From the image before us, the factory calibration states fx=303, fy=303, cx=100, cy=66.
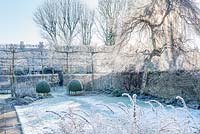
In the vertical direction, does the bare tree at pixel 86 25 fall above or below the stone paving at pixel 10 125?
above

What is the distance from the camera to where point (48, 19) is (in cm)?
2838

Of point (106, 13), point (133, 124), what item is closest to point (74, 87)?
point (133, 124)

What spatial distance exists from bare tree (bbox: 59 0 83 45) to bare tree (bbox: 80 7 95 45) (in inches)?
18.4

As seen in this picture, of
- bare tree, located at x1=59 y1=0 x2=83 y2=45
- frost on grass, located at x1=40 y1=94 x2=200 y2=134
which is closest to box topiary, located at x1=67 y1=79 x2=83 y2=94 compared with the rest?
frost on grass, located at x1=40 y1=94 x2=200 y2=134

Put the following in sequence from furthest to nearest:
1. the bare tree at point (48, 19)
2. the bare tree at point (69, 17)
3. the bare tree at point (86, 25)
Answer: the bare tree at point (48, 19), the bare tree at point (69, 17), the bare tree at point (86, 25)

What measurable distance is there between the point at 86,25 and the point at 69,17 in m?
1.76

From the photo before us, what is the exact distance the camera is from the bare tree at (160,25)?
1178 cm

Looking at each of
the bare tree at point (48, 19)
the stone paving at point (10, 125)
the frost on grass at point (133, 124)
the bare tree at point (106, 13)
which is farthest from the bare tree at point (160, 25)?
the bare tree at point (48, 19)

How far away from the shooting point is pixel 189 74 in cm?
984

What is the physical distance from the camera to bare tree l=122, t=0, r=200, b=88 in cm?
1178

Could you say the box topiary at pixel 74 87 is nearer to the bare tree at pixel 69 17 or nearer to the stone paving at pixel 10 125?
the stone paving at pixel 10 125

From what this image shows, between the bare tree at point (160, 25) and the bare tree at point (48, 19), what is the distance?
652 inches

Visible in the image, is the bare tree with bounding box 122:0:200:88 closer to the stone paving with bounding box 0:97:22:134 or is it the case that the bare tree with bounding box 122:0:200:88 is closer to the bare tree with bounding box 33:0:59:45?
the stone paving with bounding box 0:97:22:134

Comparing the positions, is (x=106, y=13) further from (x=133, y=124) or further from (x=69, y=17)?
(x=133, y=124)
